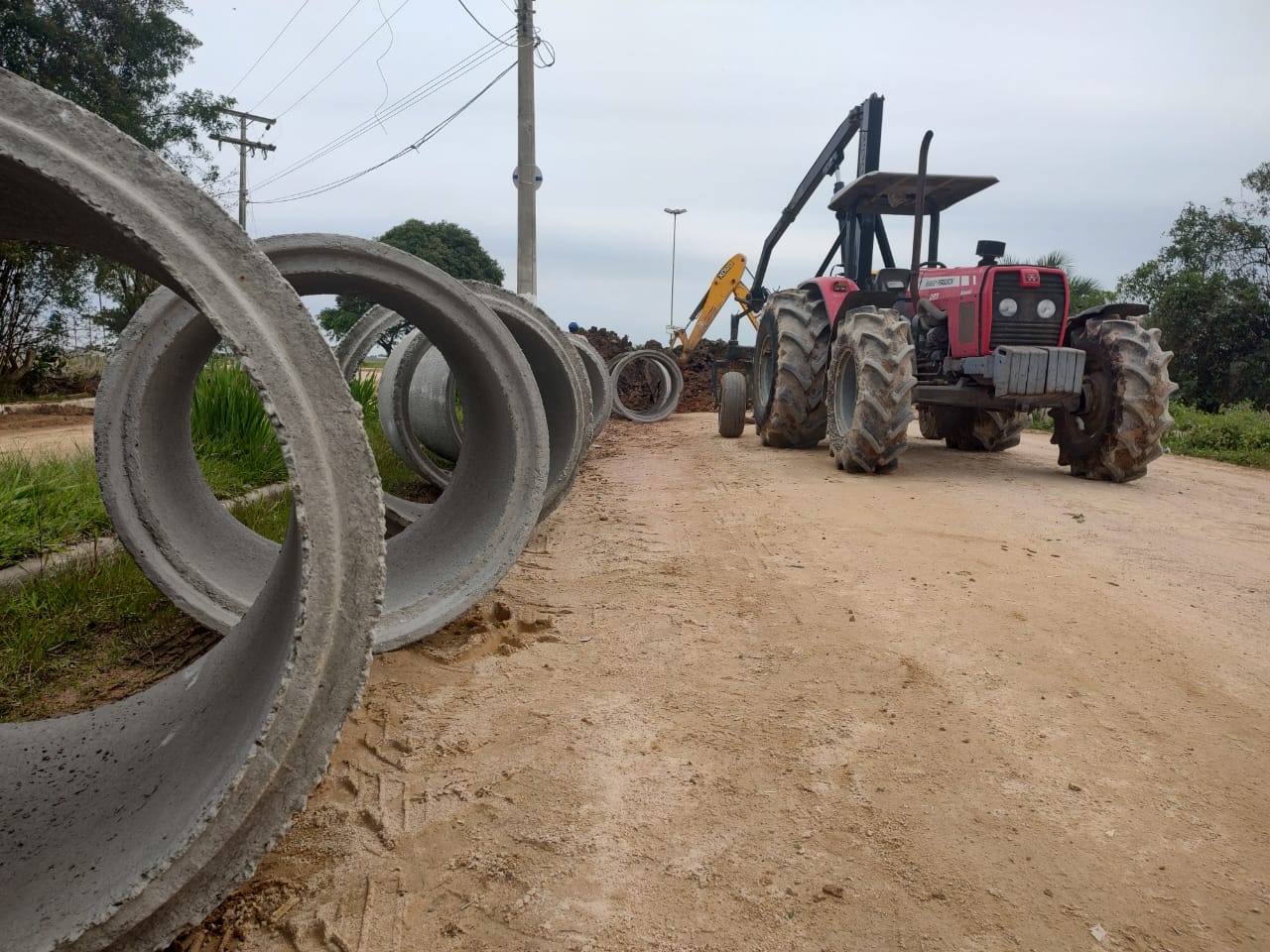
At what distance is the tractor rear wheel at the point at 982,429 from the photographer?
9555 millimetres

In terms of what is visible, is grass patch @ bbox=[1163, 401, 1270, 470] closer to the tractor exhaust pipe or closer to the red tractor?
the red tractor

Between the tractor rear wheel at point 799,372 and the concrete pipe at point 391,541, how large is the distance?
5.52 meters

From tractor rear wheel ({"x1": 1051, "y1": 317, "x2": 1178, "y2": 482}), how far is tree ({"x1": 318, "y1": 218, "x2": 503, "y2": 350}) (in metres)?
25.9

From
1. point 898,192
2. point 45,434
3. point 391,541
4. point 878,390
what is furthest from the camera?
point 898,192

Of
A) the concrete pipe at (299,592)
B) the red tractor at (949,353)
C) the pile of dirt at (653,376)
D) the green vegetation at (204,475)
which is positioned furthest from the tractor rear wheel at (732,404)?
the concrete pipe at (299,592)

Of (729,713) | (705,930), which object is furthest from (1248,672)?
(705,930)

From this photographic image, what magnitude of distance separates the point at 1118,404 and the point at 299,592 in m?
7.18

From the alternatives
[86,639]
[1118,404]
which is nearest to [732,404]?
[1118,404]

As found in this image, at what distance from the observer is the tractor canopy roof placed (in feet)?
28.1

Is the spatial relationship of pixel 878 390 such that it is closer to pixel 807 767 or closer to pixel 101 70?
pixel 807 767

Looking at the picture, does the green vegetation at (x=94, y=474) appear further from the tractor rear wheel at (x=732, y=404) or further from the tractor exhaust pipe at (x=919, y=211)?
the tractor rear wheel at (x=732, y=404)

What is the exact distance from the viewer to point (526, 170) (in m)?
13.8

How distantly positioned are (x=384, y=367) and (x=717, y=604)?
3.60m

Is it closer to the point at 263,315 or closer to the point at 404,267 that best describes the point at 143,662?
the point at 404,267
